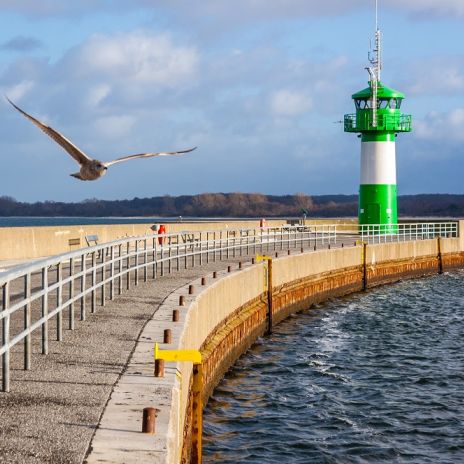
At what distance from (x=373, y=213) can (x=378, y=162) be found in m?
2.90

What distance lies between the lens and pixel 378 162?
1902 inches

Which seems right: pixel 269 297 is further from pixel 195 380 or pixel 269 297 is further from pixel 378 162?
pixel 378 162

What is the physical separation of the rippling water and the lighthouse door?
21044 millimetres

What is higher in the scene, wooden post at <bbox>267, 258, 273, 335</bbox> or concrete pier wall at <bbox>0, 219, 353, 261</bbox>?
concrete pier wall at <bbox>0, 219, 353, 261</bbox>

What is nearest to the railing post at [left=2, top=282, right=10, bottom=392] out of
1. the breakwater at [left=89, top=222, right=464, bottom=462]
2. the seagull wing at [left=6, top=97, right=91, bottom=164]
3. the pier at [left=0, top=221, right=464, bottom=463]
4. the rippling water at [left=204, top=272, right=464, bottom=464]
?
the pier at [left=0, top=221, right=464, bottom=463]

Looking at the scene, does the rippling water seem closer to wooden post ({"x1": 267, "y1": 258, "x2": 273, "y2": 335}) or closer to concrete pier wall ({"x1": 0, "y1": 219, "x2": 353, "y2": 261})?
wooden post ({"x1": 267, "y1": 258, "x2": 273, "y2": 335})

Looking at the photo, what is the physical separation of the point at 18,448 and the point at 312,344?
54.3 feet

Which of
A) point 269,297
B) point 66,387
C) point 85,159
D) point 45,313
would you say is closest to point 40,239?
point 269,297

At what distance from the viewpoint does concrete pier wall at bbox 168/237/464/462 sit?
13.7 meters

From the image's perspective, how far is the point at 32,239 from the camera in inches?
1093

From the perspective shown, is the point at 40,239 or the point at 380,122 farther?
the point at 380,122

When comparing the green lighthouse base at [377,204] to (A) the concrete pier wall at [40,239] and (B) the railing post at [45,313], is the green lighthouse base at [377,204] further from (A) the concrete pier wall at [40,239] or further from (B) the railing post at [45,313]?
(B) the railing post at [45,313]

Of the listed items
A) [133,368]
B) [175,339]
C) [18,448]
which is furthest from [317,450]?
[18,448]

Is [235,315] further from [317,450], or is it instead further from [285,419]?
[317,450]
